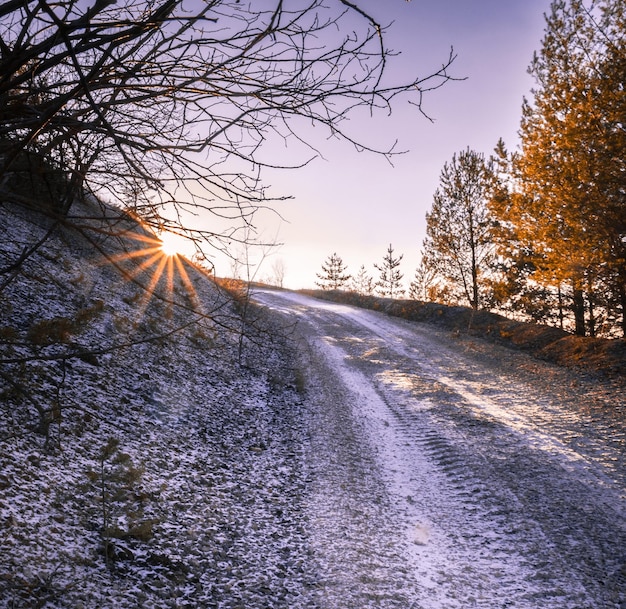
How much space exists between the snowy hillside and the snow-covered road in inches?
19.2

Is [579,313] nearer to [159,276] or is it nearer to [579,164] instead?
[579,164]

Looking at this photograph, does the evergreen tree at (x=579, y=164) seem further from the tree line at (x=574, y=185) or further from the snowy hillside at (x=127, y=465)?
the snowy hillside at (x=127, y=465)

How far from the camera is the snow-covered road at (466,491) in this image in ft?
11.1

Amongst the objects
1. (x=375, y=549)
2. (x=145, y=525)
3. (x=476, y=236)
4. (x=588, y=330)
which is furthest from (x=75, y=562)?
(x=476, y=236)

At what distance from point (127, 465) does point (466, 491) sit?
3600 mm

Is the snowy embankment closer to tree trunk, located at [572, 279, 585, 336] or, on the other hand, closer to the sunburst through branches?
the sunburst through branches

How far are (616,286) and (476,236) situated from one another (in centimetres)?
885

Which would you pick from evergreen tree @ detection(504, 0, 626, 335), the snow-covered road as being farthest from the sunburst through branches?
evergreen tree @ detection(504, 0, 626, 335)

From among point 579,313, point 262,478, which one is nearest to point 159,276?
point 262,478

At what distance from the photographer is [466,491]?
487cm

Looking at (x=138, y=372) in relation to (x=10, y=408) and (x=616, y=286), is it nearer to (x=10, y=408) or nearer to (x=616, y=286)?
(x=10, y=408)

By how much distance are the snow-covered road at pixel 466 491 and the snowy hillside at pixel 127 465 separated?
1.60 ft

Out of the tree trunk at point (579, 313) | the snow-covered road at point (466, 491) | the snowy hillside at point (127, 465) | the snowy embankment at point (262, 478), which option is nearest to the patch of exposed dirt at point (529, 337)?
the tree trunk at point (579, 313)

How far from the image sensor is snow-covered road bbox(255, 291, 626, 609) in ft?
11.1
